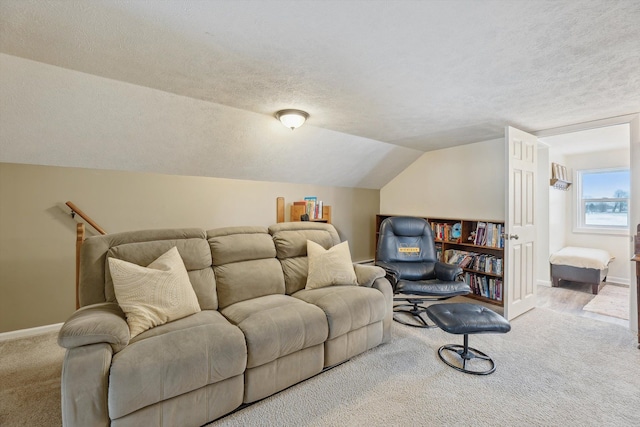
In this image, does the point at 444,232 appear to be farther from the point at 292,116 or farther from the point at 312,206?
the point at 292,116

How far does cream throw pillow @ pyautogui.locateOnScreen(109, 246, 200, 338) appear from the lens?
170cm

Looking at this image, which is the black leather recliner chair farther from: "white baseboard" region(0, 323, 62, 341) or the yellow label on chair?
"white baseboard" region(0, 323, 62, 341)

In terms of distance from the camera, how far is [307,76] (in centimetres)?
209

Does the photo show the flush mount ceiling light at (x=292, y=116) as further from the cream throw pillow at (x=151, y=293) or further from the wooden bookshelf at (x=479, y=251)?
the wooden bookshelf at (x=479, y=251)

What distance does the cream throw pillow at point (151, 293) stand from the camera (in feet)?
5.57

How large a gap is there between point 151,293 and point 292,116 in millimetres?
1935

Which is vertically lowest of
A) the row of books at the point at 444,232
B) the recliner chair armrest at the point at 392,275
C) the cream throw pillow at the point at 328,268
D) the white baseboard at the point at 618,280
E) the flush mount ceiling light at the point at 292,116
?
the white baseboard at the point at 618,280

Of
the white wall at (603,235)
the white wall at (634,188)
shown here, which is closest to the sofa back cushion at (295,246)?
the white wall at (634,188)

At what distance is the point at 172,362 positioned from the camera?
1.46 meters

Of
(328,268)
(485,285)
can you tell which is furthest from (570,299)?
(328,268)

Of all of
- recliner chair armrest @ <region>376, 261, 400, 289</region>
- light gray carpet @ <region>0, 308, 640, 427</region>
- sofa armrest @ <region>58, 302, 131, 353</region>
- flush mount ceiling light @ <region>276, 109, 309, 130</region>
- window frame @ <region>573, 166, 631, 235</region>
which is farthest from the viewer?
window frame @ <region>573, 166, 631, 235</region>

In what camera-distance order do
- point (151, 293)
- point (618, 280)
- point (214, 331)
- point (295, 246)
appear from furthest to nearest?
point (618, 280), point (295, 246), point (151, 293), point (214, 331)

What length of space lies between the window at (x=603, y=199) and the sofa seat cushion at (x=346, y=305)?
4816 mm

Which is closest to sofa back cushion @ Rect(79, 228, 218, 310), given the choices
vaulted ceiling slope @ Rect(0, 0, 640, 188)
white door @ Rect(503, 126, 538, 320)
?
vaulted ceiling slope @ Rect(0, 0, 640, 188)
